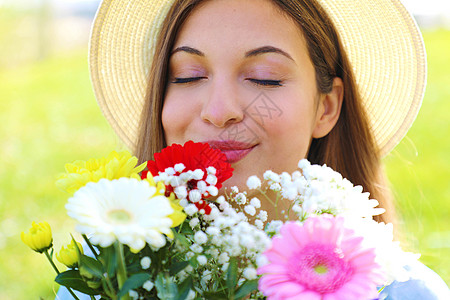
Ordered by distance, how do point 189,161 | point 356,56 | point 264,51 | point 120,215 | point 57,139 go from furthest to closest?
point 57,139 → point 356,56 → point 264,51 → point 189,161 → point 120,215

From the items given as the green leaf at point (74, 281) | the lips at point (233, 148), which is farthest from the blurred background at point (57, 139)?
the lips at point (233, 148)

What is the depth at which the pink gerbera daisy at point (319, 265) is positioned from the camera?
0.76 m

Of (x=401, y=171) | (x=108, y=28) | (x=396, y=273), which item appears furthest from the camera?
(x=401, y=171)

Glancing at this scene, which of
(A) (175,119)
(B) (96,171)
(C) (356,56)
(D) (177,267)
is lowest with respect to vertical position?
(D) (177,267)

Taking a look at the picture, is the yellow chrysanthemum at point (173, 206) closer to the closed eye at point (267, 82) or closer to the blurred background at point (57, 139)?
the blurred background at point (57, 139)

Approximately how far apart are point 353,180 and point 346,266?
52.8 inches

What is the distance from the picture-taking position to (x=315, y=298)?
2.46ft

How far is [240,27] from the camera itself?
156 centimetres

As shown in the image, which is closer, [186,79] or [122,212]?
[122,212]

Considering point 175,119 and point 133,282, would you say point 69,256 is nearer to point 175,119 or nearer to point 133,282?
point 133,282

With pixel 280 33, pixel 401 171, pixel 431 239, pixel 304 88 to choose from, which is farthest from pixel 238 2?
pixel 401 171

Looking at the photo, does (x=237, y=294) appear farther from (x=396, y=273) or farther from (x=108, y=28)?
(x=108, y=28)

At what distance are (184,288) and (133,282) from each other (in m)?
0.09

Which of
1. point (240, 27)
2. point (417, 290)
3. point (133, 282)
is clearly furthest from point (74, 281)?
point (417, 290)
